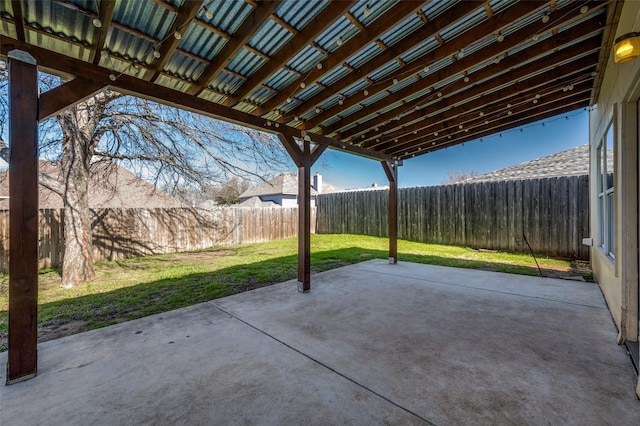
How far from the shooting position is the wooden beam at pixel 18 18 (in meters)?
1.89

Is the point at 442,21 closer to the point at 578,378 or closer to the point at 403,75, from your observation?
the point at 403,75

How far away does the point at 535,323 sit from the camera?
116 inches

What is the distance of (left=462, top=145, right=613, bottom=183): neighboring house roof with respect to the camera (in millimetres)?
7340

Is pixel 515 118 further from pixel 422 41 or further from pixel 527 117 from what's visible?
pixel 422 41

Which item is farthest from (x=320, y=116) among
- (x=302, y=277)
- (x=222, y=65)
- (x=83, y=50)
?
(x=83, y=50)

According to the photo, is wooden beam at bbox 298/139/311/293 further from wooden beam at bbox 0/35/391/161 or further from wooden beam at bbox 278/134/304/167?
wooden beam at bbox 0/35/391/161

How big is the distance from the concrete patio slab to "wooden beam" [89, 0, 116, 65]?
8.69ft

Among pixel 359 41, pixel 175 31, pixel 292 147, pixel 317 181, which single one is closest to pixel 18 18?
pixel 175 31

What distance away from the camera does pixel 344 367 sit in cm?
217

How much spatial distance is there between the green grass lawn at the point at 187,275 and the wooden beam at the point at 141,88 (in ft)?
8.46

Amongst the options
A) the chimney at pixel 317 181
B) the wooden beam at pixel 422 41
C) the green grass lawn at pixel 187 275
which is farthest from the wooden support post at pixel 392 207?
the chimney at pixel 317 181

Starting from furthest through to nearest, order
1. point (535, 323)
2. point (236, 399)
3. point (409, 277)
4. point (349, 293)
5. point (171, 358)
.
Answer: point (409, 277), point (349, 293), point (535, 323), point (171, 358), point (236, 399)

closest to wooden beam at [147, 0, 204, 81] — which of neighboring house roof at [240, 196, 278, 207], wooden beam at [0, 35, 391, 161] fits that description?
wooden beam at [0, 35, 391, 161]

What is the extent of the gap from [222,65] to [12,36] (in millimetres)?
1570
